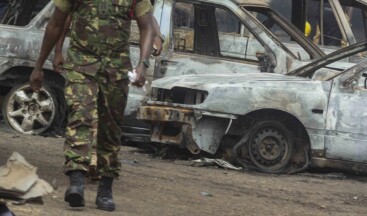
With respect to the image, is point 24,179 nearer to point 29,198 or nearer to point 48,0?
point 29,198

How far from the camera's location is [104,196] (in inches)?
190

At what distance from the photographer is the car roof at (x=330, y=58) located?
27.2 feet

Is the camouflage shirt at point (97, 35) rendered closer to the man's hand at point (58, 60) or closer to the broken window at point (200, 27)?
the man's hand at point (58, 60)

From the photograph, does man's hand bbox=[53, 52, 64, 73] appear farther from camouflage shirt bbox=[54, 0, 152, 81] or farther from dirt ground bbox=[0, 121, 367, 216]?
dirt ground bbox=[0, 121, 367, 216]

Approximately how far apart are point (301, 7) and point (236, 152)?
439 cm

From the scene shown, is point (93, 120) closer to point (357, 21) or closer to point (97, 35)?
point (97, 35)

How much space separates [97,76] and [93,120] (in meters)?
0.27

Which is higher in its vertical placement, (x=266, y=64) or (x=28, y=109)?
(x=266, y=64)

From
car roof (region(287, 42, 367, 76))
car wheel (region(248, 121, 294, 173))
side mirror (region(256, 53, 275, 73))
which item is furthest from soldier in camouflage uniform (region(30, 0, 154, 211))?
side mirror (region(256, 53, 275, 73))

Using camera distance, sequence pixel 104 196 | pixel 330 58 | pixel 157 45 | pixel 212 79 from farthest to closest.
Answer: pixel 330 58 < pixel 212 79 < pixel 157 45 < pixel 104 196

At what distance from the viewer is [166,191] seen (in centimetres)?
616

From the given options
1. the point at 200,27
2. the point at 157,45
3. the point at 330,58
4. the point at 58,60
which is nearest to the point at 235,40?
the point at 200,27

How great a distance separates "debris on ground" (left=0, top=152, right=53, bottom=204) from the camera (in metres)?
3.03

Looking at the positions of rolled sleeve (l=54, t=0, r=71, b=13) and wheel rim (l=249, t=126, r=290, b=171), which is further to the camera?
wheel rim (l=249, t=126, r=290, b=171)
